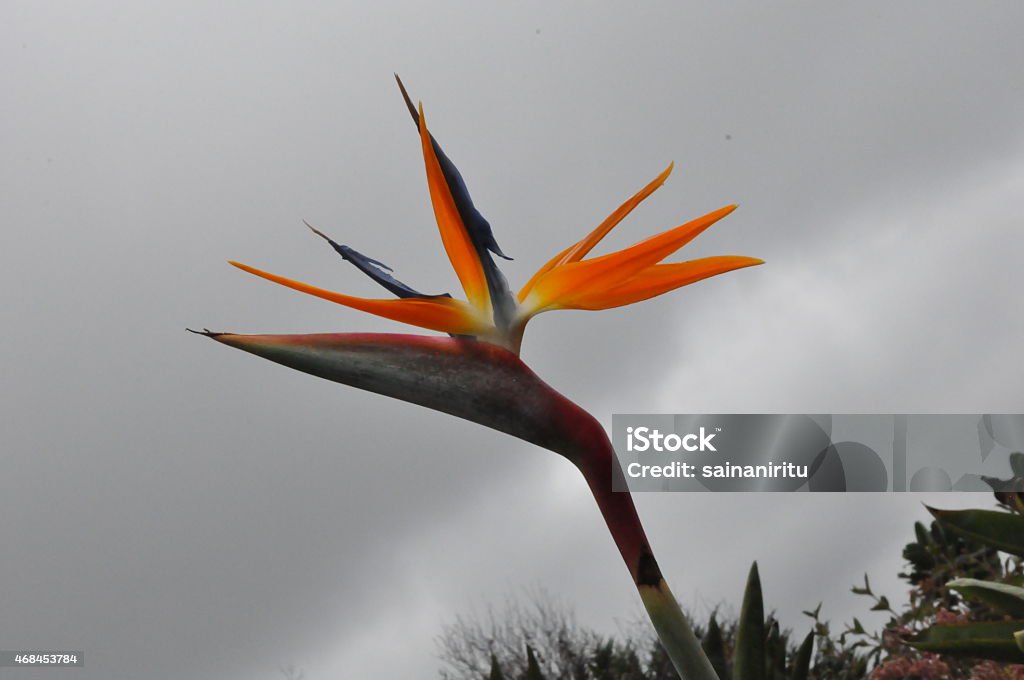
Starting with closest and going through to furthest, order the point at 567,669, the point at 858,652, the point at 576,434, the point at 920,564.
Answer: the point at 576,434 < the point at 858,652 < the point at 920,564 < the point at 567,669

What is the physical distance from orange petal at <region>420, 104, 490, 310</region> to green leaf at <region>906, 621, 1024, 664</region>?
1.79 ft

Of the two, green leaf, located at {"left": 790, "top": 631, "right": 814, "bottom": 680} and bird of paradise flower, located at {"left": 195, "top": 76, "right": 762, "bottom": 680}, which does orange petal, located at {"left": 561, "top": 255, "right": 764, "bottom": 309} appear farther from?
green leaf, located at {"left": 790, "top": 631, "right": 814, "bottom": 680}

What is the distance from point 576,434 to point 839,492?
0.88 m

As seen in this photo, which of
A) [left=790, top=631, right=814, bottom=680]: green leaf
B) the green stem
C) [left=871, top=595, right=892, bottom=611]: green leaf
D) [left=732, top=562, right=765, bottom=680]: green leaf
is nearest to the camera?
the green stem

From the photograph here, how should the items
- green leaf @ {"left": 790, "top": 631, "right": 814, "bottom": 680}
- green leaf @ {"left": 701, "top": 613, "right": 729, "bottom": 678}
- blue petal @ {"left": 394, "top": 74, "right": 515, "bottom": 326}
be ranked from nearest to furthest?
blue petal @ {"left": 394, "top": 74, "right": 515, "bottom": 326}, green leaf @ {"left": 790, "top": 631, "right": 814, "bottom": 680}, green leaf @ {"left": 701, "top": 613, "right": 729, "bottom": 678}

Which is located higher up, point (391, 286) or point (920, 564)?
point (391, 286)

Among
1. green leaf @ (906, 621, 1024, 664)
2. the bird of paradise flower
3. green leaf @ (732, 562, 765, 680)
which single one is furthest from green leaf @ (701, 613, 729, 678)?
the bird of paradise flower

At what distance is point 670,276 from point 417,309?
9.6 inches

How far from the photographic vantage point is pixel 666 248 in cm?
86

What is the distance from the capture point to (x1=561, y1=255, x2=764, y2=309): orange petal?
86 centimetres

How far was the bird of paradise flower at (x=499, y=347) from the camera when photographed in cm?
78

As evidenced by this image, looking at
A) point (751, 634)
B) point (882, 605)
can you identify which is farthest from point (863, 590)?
point (751, 634)

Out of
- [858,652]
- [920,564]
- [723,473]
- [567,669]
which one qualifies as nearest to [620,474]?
[723,473]

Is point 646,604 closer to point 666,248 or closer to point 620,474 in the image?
point 620,474
